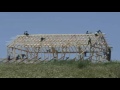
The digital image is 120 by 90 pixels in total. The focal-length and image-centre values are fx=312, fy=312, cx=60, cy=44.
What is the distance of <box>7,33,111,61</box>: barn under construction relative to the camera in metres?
33.9

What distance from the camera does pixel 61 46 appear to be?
34812mm

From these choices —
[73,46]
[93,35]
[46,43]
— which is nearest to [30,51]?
[46,43]

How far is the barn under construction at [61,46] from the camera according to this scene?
33.9 meters

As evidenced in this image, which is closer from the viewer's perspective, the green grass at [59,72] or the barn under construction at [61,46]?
the green grass at [59,72]

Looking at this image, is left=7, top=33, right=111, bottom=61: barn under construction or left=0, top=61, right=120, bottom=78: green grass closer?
left=0, top=61, right=120, bottom=78: green grass

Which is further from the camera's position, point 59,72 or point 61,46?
point 61,46
